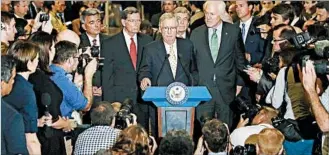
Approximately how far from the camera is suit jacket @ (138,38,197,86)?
6.52m

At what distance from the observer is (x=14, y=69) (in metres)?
4.82

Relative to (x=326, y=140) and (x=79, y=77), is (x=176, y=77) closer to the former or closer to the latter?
(x=79, y=77)

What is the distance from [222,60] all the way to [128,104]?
4.36 ft

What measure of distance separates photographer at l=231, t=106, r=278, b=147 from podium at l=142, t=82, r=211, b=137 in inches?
14.8

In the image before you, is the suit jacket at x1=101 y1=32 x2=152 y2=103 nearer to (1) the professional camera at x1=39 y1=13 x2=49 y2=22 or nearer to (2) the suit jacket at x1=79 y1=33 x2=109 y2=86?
(2) the suit jacket at x1=79 y1=33 x2=109 y2=86

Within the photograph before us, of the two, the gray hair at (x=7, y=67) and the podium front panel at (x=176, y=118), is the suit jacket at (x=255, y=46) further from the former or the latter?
the gray hair at (x=7, y=67)

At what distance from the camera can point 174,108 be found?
18.5ft

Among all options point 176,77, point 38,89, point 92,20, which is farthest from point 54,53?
point 92,20

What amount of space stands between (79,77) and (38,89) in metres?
0.80

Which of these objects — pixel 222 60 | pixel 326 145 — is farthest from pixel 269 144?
pixel 222 60

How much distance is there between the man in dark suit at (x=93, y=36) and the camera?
7.07m

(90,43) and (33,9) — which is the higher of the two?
(33,9)

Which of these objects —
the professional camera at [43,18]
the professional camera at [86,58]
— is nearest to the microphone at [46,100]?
the professional camera at [86,58]

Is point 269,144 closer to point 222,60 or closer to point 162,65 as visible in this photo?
point 162,65
